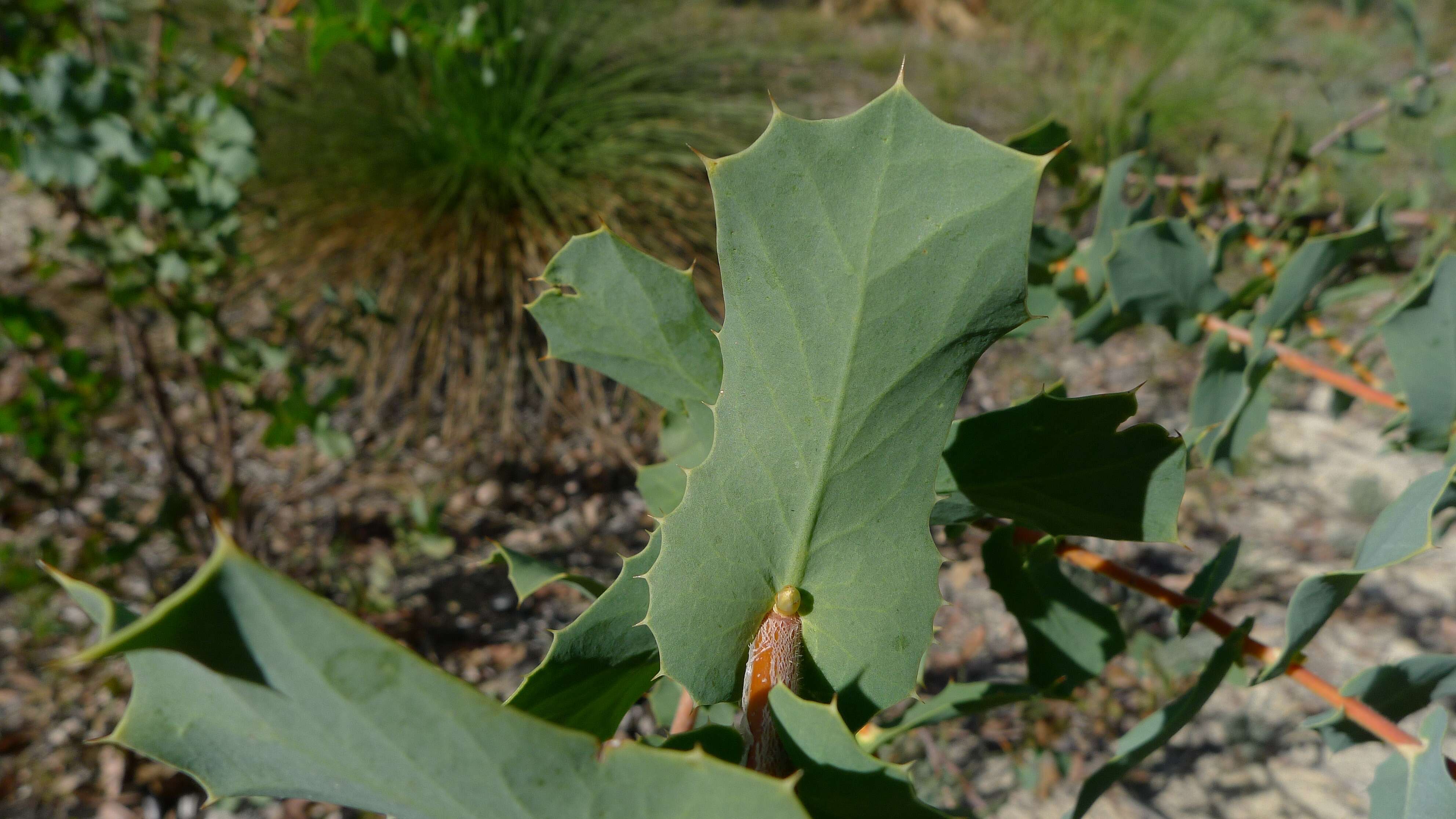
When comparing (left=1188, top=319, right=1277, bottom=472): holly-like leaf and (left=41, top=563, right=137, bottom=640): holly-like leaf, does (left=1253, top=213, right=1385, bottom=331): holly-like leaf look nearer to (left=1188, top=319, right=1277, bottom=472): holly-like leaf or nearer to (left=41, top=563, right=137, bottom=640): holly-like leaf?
(left=1188, top=319, right=1277, bottom=472): holly-like leaf

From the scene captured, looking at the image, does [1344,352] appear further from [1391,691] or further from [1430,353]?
[1391,691]

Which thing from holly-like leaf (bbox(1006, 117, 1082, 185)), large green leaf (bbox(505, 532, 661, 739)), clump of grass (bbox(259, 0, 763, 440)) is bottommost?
clump of grass (bbox(259, 0, 763, 440))

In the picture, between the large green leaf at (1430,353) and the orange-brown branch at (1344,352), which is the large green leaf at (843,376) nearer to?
the large green leaf at (1430,353)

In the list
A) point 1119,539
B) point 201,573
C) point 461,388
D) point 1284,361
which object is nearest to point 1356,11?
point 1284,361

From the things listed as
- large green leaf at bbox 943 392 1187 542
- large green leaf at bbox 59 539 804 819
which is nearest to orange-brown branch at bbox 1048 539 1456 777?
large green leaf at bbox 943 392 1187 542

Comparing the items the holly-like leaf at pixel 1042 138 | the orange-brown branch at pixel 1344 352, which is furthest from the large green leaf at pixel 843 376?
the orange-brown branch at pixel 1344 352

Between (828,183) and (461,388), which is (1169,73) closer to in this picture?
(461,388)

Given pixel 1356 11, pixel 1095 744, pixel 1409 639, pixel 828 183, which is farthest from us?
pixel 1409 639
